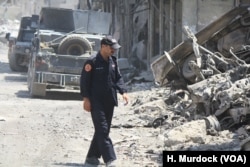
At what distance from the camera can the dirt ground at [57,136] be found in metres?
7.97

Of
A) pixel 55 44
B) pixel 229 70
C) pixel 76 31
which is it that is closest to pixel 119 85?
pixel 229 70

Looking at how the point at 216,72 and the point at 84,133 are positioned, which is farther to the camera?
the point at 216,72

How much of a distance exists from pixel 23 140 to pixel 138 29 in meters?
17.3

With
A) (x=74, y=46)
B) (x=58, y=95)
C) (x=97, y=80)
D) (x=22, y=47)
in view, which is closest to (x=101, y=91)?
(x=97, y=80)

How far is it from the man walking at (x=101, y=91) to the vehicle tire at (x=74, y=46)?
859cm

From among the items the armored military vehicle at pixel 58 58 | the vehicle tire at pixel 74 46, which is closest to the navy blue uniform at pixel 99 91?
the armored military vehicle at pixel 58 58

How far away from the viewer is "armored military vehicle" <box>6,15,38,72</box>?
81.8 ft

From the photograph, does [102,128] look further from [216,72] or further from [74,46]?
[74,46]

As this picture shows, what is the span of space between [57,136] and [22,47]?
15.6 metres

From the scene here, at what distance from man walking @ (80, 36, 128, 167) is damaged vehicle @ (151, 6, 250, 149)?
2186mm

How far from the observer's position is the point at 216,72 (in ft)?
39.2

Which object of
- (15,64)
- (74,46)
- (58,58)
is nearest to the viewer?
(58,58)

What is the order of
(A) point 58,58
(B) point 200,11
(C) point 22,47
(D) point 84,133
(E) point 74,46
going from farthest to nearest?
1. (C) point 22,47
2. (B) point 200,11
3. (E) point 74,46
4. (A) point 58,58
5. (D) point 84,133

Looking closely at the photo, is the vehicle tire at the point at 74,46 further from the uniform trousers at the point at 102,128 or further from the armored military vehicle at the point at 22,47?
the uniform trousers at the point at 102,128
